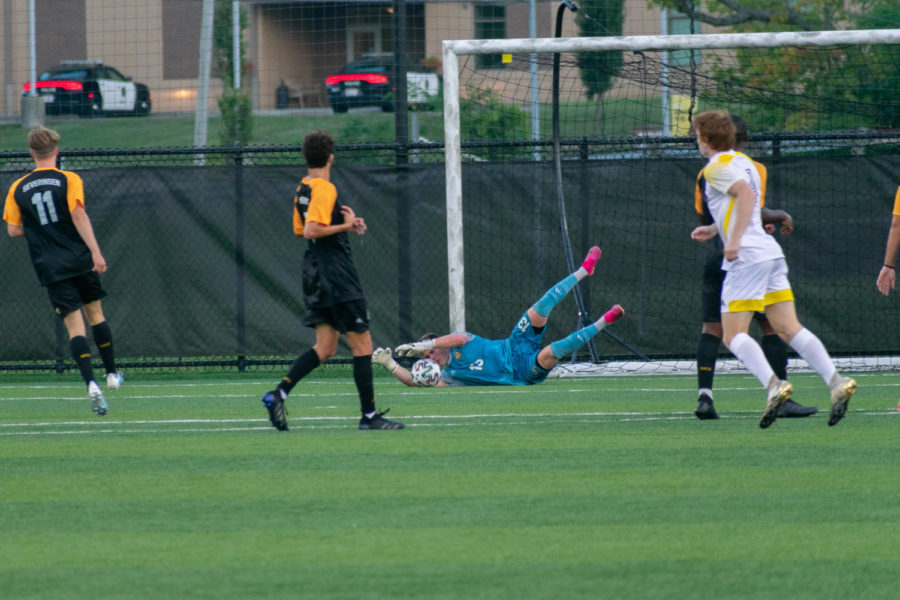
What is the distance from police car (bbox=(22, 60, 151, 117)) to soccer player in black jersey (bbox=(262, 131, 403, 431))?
2417cm

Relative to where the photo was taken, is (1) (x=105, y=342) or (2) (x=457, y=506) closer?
(2) (x=457, y=506)

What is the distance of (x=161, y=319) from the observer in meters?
13.6

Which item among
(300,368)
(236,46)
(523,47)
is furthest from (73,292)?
(236,46)

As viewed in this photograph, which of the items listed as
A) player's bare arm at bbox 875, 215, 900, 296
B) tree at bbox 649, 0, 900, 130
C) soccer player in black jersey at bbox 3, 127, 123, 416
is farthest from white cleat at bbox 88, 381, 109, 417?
tree at bbox 649, 0, 900, 130

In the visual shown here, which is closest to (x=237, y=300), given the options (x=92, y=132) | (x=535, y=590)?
(x=535, y=590)

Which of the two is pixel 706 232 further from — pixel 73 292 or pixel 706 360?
pixel 73 292

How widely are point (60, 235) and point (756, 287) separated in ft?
17.9

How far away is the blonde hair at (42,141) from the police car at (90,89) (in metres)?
21.9

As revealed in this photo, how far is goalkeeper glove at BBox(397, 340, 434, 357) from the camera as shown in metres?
11.5

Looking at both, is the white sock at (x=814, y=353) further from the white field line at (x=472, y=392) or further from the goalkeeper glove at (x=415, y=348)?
the goalkeeper glove at (x=415, y=348)

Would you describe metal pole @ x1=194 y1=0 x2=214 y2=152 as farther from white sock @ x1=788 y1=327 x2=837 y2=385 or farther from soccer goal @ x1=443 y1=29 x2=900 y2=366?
white sock @ x1=788 y1=327 x2=837 y2=385

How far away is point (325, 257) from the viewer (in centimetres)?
826

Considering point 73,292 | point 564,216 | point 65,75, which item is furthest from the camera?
point 65,75

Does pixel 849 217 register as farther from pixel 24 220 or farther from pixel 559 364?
pixel 24 220
